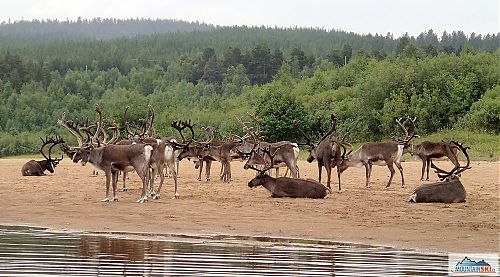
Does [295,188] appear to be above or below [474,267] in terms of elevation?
below

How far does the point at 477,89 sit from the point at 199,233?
5021 cm

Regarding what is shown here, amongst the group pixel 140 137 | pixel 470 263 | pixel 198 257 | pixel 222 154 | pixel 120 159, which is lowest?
pixel 222 154

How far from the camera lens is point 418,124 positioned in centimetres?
5784

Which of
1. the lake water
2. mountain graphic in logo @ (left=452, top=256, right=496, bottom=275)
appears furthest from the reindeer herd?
mountain graphic in logo @ (left=452, top=256, right=496, bottom=275)

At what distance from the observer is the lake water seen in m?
10.7

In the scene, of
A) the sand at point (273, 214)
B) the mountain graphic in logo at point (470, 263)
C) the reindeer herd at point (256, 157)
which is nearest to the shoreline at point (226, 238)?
the sand at point (273, 214)

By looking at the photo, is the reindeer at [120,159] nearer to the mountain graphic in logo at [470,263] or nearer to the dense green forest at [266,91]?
the mountain graphic in logo at [470,263]

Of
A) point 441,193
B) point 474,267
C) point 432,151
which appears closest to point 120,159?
point 441,193

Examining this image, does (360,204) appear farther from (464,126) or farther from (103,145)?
(464,126)

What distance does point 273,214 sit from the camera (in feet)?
59.9

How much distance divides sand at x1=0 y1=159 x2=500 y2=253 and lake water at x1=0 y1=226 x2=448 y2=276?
1.16m

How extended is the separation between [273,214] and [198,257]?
250 inches

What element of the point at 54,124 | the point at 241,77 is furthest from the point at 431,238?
the point at 241,77

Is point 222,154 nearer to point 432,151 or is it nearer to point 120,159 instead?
point 432,151
